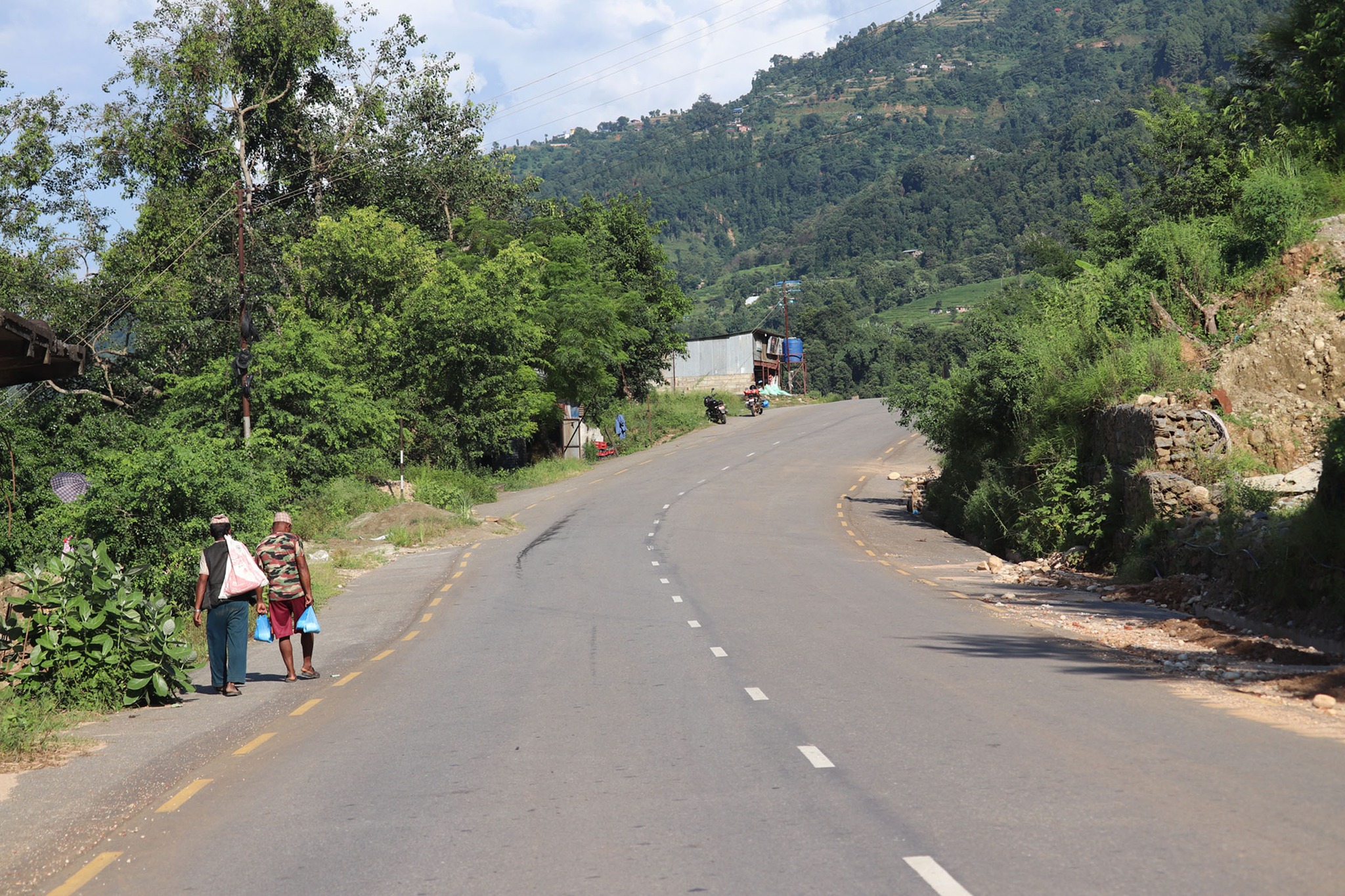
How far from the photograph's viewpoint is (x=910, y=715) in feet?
31.8

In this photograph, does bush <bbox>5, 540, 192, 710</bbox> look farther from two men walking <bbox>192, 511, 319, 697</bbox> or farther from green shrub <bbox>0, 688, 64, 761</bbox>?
two men walking <bbox>192, 511, 319, 697</bbox>

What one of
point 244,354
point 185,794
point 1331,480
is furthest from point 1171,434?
point 244,354

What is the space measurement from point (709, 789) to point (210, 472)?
41.0 feet

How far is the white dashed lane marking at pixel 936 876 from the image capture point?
5.30 meters

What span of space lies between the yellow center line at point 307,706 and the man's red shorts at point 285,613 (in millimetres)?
1233

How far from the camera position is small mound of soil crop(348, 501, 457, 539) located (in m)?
33.9

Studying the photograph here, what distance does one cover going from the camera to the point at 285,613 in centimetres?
1280

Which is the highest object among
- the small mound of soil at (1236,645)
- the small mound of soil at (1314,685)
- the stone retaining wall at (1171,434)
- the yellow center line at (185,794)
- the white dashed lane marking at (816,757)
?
the stone retaining wall at (1171,434)

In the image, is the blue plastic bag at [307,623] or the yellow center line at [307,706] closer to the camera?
the yellow center line at [307,706]

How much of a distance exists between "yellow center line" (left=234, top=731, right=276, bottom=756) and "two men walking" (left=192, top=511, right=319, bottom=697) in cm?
235

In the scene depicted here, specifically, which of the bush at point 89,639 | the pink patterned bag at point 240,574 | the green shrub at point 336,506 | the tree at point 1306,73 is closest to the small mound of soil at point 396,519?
the green shrub at point 336,506

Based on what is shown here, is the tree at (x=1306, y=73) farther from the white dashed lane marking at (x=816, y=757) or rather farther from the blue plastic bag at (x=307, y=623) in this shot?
the blue plastic bag at (x=307, y=623)

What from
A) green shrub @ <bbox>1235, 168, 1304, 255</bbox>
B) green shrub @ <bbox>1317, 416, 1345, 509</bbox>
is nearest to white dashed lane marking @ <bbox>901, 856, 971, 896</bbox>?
green shrub @ <bbox>1317, 416, 1345, 509</bbox>

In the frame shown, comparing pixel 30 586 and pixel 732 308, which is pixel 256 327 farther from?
pixel 732 308
